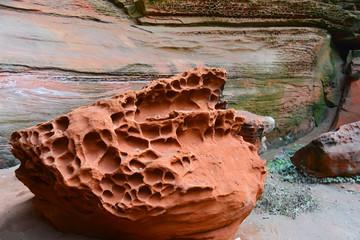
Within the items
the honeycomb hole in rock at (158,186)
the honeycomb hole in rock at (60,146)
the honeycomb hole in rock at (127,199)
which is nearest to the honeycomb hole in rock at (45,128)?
the honeycomb hole in rock at (60,146)

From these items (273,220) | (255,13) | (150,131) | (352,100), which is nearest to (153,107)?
(150,131)

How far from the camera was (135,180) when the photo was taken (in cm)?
162

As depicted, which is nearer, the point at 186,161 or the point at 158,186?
→ the point at 158,186

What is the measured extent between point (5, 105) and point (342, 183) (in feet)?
13.9

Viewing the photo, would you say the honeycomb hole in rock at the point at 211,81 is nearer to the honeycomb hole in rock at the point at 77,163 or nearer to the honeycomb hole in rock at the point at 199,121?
the honeycomb hole in rock at the point at 199,121

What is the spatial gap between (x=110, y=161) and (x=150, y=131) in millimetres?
348

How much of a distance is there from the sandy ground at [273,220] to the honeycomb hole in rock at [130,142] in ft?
2.35

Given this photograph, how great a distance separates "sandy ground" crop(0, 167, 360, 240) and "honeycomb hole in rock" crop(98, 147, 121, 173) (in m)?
0.62

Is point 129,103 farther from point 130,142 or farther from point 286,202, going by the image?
point 286,202

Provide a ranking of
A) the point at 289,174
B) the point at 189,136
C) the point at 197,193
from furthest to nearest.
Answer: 1. the point at 289,174
2. the point at 189,136
3. the point at 197,193

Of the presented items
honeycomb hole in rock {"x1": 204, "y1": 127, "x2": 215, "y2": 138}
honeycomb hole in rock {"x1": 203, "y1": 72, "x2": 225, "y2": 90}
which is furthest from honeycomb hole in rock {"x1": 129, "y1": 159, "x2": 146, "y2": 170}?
honeycomb hole in rock {"x1": 203, "y1": 72, "x2": 225, "y2": 90}

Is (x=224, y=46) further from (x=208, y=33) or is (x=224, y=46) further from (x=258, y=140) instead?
(x=258, y=140)

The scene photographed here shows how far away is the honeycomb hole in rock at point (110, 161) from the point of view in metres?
1.61

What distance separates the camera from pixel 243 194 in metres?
1.93
